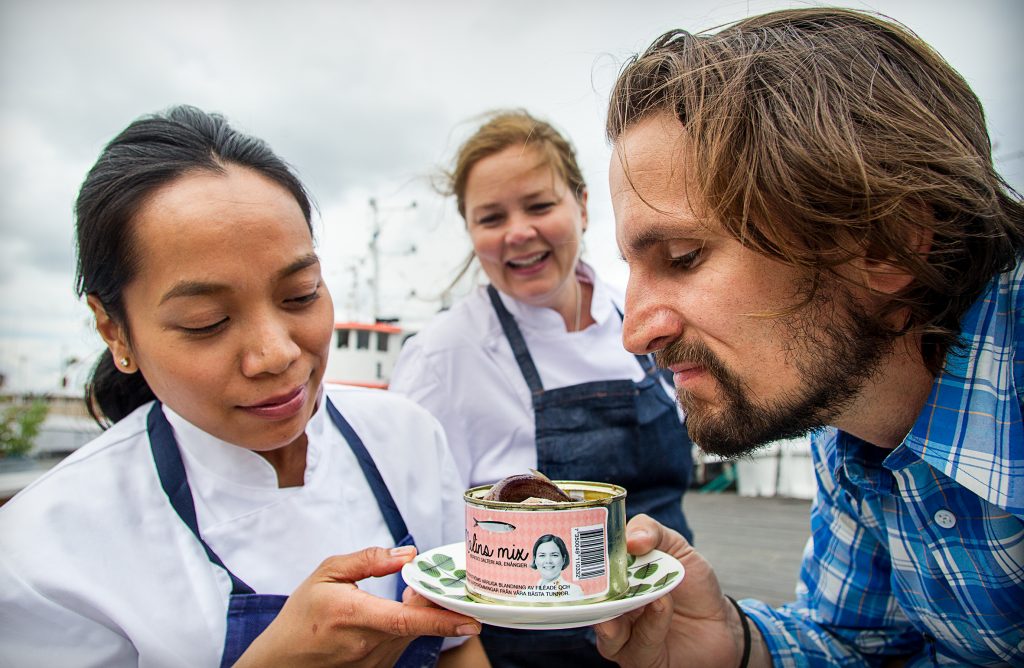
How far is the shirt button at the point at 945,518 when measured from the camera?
1249mm

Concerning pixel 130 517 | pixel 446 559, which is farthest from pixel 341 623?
pixel 130 517

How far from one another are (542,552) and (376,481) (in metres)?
0.75

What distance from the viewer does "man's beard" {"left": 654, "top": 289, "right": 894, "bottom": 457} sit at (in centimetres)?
123

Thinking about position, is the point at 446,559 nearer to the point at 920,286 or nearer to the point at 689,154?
the point at 689,154

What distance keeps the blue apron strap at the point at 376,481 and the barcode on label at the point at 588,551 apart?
2.25ft

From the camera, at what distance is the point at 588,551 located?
0.96 meters

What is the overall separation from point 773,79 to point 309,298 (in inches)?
40.9

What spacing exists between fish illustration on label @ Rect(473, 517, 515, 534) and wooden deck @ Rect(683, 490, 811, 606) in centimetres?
357

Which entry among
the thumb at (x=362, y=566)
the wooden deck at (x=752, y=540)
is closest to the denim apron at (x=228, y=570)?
the thumb at (x=362, y=566)

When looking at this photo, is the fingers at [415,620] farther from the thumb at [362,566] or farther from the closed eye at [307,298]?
the closed eye at [307,298]

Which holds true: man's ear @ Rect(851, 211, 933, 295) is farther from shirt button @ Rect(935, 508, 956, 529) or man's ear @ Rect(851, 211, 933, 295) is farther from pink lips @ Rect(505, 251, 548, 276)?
pink lips @ Rect(505, 251, 548, 276)

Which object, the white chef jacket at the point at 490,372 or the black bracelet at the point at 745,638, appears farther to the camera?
the white chef jacket at the point at 490,372

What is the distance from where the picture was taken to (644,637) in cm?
129

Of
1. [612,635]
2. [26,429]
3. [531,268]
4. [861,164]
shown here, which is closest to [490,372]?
[531,268]
